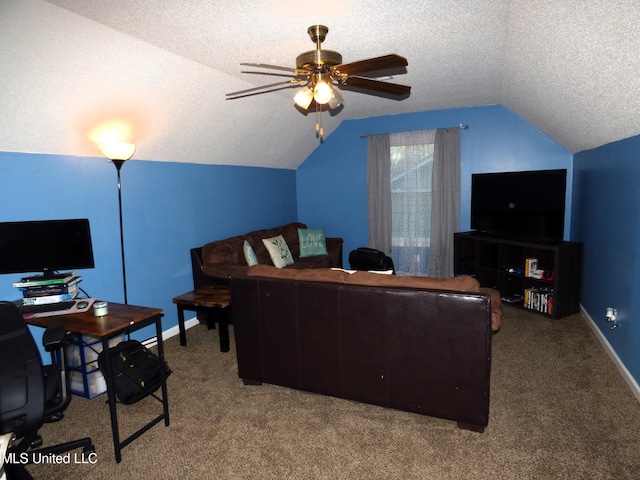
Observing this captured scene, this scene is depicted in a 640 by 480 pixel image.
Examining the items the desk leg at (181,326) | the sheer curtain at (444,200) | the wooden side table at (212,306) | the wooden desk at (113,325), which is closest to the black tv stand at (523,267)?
the sheer curtain at (444,200)

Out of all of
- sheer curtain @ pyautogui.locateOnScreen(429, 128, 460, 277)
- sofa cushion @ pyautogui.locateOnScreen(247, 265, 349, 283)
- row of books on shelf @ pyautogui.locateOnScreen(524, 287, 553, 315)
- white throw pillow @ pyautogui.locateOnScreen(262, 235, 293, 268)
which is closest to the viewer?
sofa cushion @ pyautogui.locateOnScreen(247, 265, 349, 283)

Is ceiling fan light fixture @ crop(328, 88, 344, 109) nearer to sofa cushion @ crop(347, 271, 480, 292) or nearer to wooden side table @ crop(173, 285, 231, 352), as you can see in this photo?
sofa cushion @ crop(347, 271, 480, 292)

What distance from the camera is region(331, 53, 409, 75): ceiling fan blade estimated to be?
225cm

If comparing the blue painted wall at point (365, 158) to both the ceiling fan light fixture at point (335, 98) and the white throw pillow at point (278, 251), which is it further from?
the ceiling fan light fixture at point (335, 98)

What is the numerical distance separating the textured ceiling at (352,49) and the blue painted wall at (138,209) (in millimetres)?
383

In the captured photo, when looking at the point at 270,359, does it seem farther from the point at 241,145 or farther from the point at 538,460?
the point at 241,145

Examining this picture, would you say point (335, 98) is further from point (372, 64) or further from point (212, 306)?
point (212, 306)

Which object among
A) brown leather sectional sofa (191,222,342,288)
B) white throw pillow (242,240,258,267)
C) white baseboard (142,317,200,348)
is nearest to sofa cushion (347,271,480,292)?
brown leather sectional sofa (191,222,342,288)

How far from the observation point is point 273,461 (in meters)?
2.26

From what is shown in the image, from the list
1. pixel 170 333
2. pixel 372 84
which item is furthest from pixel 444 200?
pixel 170 333

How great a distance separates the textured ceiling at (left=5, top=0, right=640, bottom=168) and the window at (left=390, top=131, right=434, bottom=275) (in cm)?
144

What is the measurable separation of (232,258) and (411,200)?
2.89m

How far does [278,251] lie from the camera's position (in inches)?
208

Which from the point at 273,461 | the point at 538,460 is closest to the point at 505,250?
the point at 538,460
